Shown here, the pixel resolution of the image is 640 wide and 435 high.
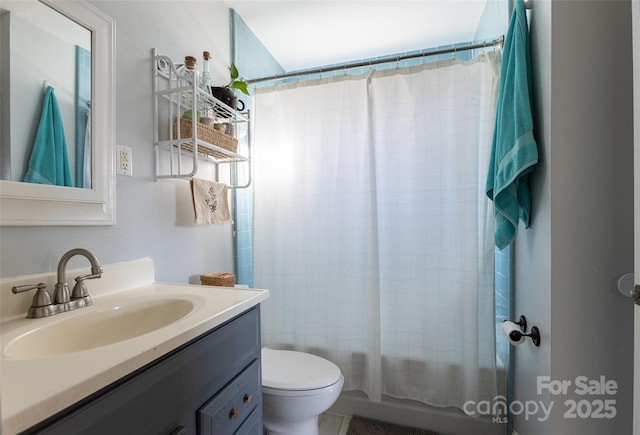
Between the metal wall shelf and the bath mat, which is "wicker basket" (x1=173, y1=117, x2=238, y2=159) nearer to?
the metal wall shelf

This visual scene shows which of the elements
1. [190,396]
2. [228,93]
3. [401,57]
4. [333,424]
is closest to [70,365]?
[190,396]

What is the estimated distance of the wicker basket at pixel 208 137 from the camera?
1.21m

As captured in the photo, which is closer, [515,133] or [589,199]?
[589,199]

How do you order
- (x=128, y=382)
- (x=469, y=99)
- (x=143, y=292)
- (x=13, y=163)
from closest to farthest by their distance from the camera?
(x=128, y=382), (x=13, y=163), (x=143, y=292), (x=469, y=99)

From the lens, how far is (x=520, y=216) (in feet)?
3.68

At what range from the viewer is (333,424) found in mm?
1623

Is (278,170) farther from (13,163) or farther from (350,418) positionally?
(350,418)

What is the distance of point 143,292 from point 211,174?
744 millimetres

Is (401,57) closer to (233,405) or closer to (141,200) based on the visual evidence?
(141,200)

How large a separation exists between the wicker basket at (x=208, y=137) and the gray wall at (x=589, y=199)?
4.16 feet

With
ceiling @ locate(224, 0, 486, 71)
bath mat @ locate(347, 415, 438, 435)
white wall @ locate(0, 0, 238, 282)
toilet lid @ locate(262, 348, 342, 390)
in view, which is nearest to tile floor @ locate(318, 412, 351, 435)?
bath mat @ locate(347, 415, 438, 435)

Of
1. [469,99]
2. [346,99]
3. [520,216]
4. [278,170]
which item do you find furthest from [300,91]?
[520,216]

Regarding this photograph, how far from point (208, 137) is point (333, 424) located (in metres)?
1.64

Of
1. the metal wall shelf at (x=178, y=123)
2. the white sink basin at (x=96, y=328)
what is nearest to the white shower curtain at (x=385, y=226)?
the metal wall shelf at (x=178, y=123)
